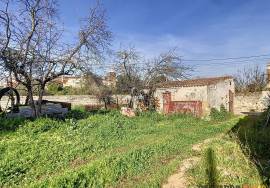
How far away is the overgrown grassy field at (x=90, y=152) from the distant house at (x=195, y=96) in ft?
15.9

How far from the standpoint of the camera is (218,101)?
22500mm

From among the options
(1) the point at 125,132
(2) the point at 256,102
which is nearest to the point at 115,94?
(2) the point at 256,102

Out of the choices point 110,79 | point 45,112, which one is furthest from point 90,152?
point 110,79

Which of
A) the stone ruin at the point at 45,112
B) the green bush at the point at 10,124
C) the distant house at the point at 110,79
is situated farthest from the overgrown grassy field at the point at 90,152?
the distant house at the point at 110,79

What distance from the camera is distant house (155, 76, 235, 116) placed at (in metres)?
20.9

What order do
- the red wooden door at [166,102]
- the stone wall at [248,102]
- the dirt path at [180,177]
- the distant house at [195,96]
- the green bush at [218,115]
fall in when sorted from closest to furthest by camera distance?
the dirt path at [180,177]
the green bush at [218,115]
the distant house at [195,96]
the red wooden door at [166,102]
the stone wall at [248,102]

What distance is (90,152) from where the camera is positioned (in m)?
10.2

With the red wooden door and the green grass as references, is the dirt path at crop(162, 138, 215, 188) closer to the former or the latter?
the green grass

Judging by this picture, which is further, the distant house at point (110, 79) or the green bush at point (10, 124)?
the distant house at point (110, 79)

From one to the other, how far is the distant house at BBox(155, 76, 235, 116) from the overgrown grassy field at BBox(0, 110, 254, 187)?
4836mm

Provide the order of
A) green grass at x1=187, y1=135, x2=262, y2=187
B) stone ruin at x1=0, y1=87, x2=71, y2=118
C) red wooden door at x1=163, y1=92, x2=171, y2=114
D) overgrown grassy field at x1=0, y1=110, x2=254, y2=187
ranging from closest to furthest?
green grass at x1=187, y1=135, x2=262, y2=187, overgrown grassy field at x1=0, y1=110, x2=254, y2=187, stone ruin at x1=0, y1=87, x2=71, y2=118, red wooden door at x1=163, y1=92, x2=171, y2=114

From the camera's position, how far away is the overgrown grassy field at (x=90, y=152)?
7.49 m

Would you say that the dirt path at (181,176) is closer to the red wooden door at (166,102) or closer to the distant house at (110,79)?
the red wooden door at (166,102)

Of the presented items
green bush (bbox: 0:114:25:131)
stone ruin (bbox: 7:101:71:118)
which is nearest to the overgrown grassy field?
green bush (bbox: 0:114:25:131)
